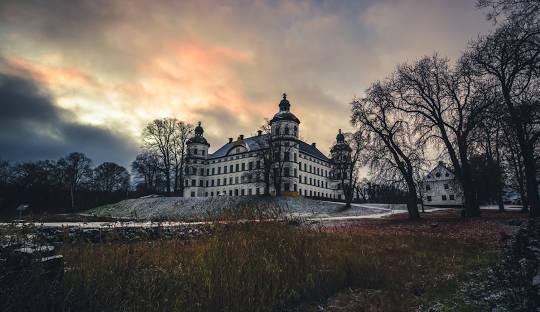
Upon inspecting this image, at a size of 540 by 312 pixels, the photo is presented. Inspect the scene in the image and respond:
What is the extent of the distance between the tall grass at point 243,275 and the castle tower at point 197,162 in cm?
6493

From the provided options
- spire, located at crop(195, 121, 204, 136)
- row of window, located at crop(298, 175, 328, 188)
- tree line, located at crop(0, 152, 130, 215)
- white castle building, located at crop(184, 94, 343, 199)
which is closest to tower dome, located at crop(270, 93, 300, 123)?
white castle building, located at crop(184, 94, 343, 199)

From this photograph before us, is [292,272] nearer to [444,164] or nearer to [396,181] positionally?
[396,181]

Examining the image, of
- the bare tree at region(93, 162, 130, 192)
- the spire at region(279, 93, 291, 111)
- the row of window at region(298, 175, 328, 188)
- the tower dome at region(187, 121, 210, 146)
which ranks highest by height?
the spire at region(279, 93, 291, 111)

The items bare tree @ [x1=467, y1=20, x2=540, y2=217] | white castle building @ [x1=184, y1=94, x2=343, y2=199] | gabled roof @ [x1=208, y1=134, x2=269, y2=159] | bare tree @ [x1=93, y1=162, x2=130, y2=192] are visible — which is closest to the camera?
bare tree @ [x1=467, y1=20, x2=540, y2=217]

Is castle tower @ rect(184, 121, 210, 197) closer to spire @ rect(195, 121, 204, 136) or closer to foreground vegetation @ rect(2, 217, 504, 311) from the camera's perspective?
spire @ rect(195, 121, 204, 136)

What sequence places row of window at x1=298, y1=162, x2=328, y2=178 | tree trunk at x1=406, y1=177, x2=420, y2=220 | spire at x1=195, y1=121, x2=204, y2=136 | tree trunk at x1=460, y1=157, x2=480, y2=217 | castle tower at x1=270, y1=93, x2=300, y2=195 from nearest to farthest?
1. tree trunk at x1=460, y1=157, x2=480, y2=217
2. tree trunk at x1=406, y1=177, x2=420, y2=220
3. castle tower at x1=270, y1=93, x2=300, y2=195
4. row of window at x1=298, y1=162, x2=328, y2=178
5. spire at x1=195, y1=121, x2=204, y2=136

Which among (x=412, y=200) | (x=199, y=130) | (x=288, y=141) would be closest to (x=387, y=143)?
(x=412, y=200)

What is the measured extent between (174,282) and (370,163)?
1943cm

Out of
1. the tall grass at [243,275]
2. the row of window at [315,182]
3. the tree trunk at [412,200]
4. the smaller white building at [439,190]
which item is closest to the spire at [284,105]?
the row of window at [315,182]


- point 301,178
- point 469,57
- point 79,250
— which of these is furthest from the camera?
point 301,178

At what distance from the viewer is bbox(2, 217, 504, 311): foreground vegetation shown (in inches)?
143

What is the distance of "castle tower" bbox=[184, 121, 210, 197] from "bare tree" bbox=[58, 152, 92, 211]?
21.1m

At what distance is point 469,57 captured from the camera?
17125 mm

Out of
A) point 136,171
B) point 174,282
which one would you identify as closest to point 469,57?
point 174,282
